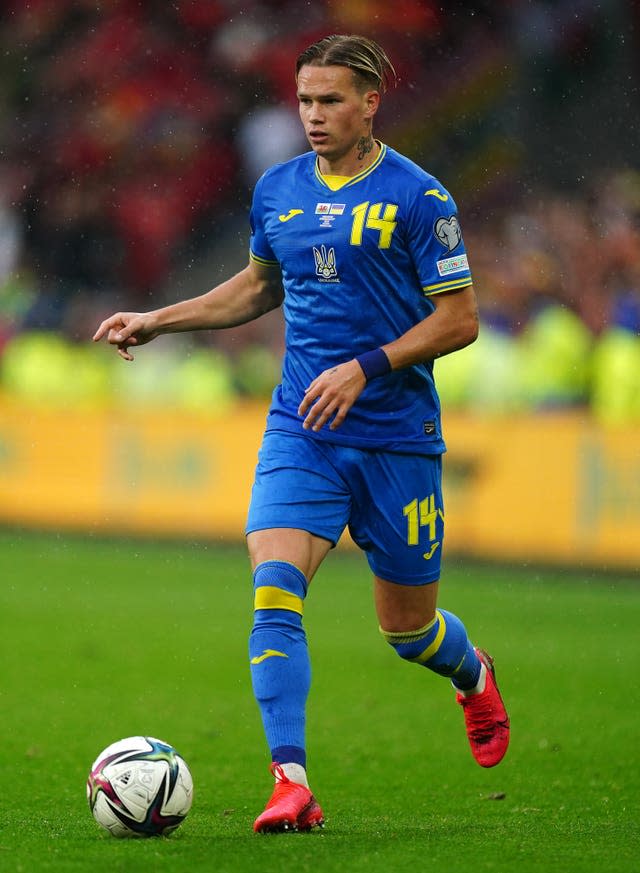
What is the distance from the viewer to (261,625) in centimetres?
555

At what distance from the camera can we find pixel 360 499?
6.00 metres

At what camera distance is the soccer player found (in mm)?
5676

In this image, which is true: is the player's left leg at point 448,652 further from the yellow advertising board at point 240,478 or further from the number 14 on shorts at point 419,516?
the yellow advertising board at point 240,478

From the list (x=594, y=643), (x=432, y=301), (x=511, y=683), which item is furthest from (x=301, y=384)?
(x=594, y=643)

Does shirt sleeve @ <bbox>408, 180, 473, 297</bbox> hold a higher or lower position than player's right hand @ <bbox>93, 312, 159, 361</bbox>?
higher

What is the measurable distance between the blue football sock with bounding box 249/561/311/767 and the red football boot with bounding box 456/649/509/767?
1.38 meters

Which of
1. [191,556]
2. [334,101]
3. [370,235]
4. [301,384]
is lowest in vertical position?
[191,556]

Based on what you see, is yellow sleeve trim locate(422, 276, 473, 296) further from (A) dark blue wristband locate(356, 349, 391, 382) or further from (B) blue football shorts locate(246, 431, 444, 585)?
(B) blue football shorts locate(246, 431, 444, 585)

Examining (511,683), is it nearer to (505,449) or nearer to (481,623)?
(481,623)

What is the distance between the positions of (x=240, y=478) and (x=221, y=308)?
858 centimetres

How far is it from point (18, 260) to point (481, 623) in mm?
12428

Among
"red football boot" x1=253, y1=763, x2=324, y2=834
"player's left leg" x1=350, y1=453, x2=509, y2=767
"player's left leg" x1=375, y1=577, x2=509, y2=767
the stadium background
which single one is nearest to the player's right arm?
"player's left leg" x1=350, y1=453, x2=509, y2=767

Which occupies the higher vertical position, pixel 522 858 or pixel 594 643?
pixel 522 858

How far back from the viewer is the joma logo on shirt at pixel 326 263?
5.83m
